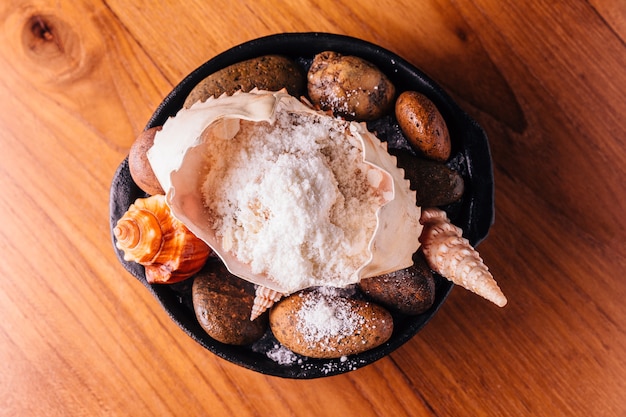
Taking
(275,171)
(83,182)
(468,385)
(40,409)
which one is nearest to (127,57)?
(83,182)

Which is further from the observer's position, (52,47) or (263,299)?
(52,47)

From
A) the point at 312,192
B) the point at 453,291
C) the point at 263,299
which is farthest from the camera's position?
the point at 453,291

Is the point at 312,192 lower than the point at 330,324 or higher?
higher

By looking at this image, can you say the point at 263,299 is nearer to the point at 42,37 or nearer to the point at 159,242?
the point at 159,242

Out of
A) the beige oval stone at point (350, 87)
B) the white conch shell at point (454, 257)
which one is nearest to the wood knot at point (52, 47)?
the beige oval stone at point (350, 87)

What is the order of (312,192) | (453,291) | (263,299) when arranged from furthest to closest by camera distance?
1. (453,291)
2. (263,299)
3. (312,192)

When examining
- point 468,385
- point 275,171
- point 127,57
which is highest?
point 127,57

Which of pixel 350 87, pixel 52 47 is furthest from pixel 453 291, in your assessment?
pixel 52 47

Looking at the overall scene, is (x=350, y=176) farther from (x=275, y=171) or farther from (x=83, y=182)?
(x=83, y=182)
